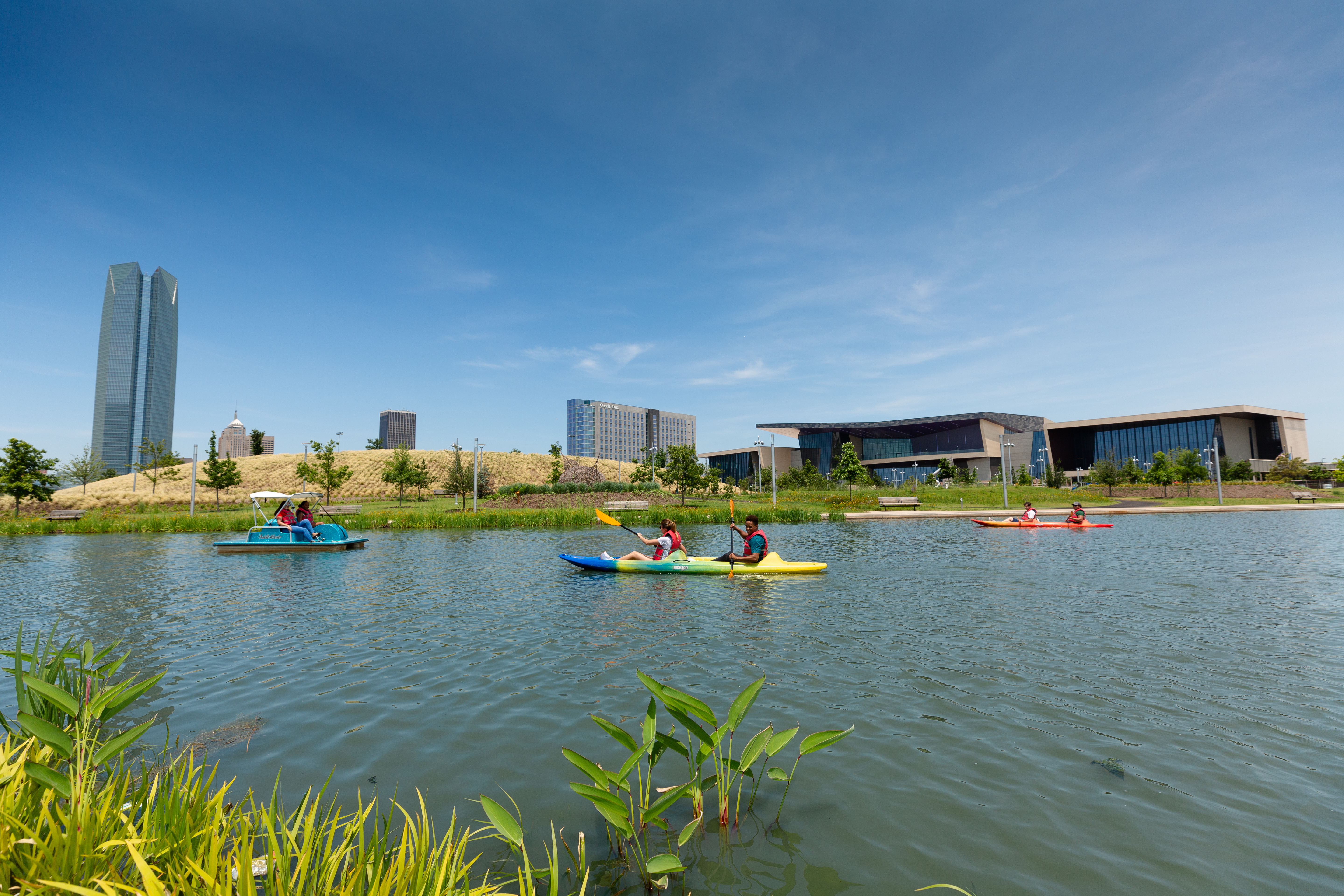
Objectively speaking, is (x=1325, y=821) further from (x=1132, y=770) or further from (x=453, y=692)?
(x=453, y=692)

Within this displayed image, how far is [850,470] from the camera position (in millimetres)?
58312

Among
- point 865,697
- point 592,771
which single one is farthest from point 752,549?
point 592,771

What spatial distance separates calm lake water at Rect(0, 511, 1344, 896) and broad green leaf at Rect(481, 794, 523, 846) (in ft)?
4.75

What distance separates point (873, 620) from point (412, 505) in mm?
45594

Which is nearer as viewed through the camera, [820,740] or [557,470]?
[820,740]

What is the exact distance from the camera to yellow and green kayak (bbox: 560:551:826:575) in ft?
55.0

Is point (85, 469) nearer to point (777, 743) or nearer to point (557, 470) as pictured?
point (557, 470)

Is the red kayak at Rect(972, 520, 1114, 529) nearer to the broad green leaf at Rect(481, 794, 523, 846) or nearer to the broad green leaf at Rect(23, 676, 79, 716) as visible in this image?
the broad green leaf at Rect(481, 794, 523, 846)

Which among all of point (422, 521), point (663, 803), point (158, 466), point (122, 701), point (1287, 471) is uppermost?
point (158, 466)

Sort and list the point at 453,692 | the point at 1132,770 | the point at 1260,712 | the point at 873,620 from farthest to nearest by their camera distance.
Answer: the point at 873,620 → the point at 453,692 → the point at 1260,712 → the point at 1132,770

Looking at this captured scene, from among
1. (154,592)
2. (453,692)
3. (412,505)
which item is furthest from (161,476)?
(453,692)

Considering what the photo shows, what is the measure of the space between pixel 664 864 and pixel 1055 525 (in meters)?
34.1

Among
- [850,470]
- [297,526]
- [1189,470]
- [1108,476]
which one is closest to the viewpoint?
[297,526]

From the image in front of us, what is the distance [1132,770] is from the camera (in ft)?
17.1
